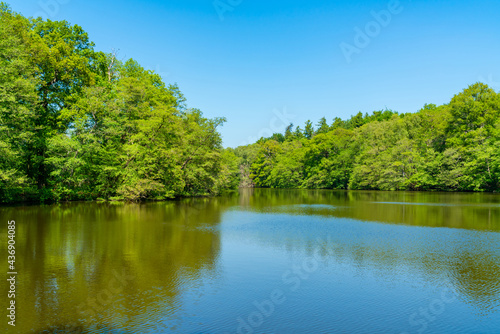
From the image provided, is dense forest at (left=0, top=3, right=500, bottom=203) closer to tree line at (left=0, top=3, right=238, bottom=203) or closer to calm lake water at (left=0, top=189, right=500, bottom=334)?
tree line at (left=0, top=3, right=238, bottom=203)

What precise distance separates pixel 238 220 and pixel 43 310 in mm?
15639

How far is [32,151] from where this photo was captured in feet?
95.7

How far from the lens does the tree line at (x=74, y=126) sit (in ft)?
84.0

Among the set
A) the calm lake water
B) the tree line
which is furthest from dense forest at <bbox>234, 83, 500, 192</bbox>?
the calm lake water

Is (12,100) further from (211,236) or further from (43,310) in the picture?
(43,310)

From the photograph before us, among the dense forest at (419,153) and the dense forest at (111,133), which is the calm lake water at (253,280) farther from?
the dense forest at (419,153)

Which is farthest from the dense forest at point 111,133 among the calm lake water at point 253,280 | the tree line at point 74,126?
the calm lake water at point 253,280

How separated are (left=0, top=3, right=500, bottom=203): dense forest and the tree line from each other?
0.10 meters

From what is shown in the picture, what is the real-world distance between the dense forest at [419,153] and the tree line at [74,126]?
4104 cm

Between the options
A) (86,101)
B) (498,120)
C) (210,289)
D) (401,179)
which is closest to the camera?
(210,289)

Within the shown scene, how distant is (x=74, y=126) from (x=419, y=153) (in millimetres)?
56115

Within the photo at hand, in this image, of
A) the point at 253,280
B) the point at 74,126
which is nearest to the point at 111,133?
the point at 74,126

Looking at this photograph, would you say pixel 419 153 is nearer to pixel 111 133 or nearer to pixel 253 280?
pixel 111 133

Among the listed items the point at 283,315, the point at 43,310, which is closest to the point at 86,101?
the point at 43,310
